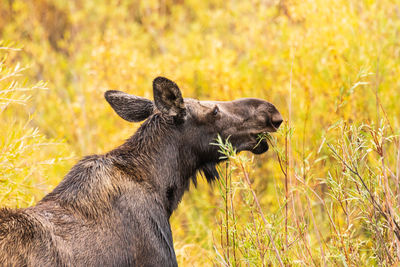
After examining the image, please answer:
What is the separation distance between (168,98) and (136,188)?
2.75ft

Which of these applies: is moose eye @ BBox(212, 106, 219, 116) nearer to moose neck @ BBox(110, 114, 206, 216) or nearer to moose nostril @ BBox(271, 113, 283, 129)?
moose neck @ BBox(110, 114, 206, 216)

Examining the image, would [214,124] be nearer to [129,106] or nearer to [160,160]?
[160,160]

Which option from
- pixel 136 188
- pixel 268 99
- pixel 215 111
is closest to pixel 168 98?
pixel 215 111

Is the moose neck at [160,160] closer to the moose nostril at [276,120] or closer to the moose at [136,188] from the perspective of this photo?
the moose at [136,188]

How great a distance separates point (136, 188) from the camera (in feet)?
14.9

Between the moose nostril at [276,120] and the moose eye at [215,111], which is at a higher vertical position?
the moose eye at [215,111]

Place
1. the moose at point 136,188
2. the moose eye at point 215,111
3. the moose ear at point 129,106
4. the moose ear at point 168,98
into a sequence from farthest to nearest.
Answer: the moose ear at point 129,106, the moose eye at point 215,111, the moose ear at point 168,98, the moose at point 136,188

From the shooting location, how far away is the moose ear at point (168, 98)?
15.2 feet

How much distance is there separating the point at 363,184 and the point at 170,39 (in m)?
11.9

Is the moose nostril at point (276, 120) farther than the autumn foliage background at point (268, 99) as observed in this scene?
Yes

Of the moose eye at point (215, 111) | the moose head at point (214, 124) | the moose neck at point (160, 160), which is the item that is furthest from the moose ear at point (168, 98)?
the moose eye at point (215, 111)

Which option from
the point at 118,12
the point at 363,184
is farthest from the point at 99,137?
the point at 363,184

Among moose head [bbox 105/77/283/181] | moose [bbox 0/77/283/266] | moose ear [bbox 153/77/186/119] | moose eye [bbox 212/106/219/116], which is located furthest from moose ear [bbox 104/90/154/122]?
moose eye [bbox 212/106/219/116]

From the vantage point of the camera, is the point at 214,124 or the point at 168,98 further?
the point at 214,124
